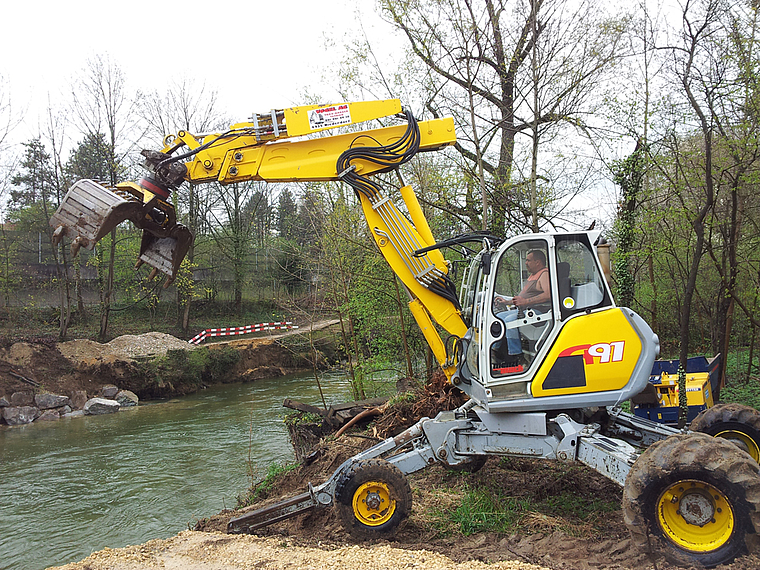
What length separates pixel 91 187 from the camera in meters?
5.72

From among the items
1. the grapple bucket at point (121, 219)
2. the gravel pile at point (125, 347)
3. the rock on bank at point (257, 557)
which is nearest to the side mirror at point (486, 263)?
the rock on bank at point (257, 557)

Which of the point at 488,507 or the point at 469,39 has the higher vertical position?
the point at 469,39

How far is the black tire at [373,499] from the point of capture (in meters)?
5.11

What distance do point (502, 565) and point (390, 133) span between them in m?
4.21

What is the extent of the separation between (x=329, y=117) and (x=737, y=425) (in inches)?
207

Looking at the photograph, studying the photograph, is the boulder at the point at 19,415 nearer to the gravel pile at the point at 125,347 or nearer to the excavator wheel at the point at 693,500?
the gravel pile at the point at 125,347

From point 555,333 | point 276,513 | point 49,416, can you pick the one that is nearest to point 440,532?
point 276,513

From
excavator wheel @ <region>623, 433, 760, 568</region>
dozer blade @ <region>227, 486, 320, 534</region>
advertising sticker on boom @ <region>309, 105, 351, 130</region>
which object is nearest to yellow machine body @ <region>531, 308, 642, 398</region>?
excavator wheel @ <region>623, 433, 760, 568</region>

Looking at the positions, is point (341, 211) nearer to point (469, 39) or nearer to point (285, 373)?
point (469, 39)

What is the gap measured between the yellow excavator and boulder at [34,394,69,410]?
11815 mm

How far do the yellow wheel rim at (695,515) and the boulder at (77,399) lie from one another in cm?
1619

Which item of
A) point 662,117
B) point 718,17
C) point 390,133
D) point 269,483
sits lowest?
point 269,483

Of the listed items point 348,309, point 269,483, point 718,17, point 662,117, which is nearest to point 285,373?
point 348,309

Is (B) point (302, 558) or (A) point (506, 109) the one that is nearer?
(B) point (302, 558)
